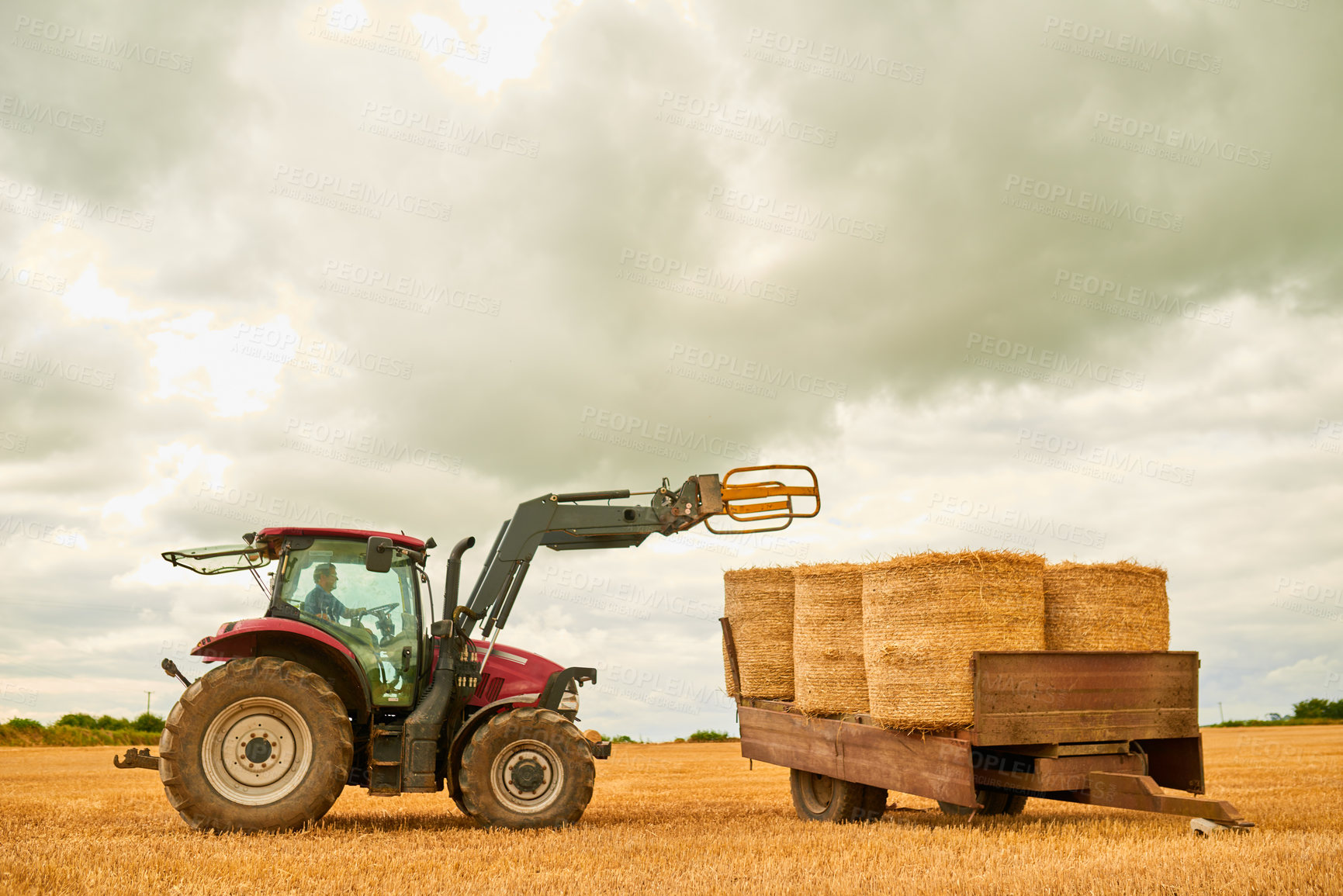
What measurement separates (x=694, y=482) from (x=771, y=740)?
9.11ft

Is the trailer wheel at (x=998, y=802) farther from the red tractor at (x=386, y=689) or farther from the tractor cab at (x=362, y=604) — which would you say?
the tractor cab at (x=362, y=604)

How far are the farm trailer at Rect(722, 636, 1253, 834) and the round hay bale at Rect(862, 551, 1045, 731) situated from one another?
0.46 ft

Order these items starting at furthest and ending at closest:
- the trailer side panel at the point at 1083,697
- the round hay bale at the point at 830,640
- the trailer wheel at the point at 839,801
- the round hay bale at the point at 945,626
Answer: the trailer wheel at the point at 839,801, the round hay bale at the point at 830,640, the round hay bale at the point at 945,626, the trailer side panel at the point at 1083,697

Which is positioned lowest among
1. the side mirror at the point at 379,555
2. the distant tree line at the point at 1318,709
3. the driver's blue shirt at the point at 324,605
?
the distant tree line at the point at 1318,709

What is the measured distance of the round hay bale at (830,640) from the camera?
9.04 meters

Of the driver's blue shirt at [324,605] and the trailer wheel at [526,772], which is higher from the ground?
the driver's blue shirt at [324,605]

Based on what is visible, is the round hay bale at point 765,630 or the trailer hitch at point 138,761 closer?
the trailer hitch at point 138,761

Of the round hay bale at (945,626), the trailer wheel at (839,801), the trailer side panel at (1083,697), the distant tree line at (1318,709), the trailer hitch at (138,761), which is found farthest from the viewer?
the distant tree line at (1318,709)

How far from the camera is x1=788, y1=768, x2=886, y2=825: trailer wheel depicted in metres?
9.25

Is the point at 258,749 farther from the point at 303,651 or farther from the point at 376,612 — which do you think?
the point at 376,612

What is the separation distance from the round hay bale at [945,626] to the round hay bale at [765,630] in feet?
5.94

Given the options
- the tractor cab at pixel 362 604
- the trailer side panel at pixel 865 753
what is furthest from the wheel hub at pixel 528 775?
the trailer side panel at pixel 865 753

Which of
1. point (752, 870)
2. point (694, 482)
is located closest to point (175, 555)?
point (694, 482)

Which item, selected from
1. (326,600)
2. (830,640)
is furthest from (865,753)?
(326,600)
